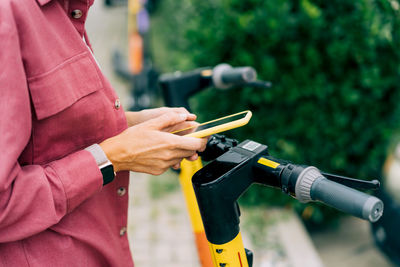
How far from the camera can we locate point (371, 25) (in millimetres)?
2719

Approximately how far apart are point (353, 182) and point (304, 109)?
2.07m

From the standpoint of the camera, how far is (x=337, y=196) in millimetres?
953

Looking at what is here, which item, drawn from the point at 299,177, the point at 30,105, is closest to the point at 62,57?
the point at 30,105

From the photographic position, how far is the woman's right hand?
1.14 meters

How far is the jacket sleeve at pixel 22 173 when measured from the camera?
3.10 ft

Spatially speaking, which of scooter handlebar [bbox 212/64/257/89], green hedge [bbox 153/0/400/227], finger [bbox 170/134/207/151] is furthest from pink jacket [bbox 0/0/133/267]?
green hedge [bbox 153/0/400/227]

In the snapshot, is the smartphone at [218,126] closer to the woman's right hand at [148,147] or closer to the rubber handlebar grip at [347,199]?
the woman's right hand at [148,147]

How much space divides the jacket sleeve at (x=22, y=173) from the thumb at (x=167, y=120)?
20 cm

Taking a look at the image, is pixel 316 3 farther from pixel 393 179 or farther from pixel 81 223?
pixel 81 223

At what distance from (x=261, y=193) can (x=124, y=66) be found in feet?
11.5

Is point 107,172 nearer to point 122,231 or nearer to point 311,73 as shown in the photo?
point 122,231

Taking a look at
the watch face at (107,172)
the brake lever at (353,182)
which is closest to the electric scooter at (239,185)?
the brake lever at (353,182)

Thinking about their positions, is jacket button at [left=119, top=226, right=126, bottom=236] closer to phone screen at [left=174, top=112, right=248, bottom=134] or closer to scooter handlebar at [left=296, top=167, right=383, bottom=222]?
phone screen at [left=174, top=112, right=248, bottom=134]

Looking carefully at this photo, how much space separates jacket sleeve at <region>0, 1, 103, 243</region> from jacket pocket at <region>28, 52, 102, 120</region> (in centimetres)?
4
